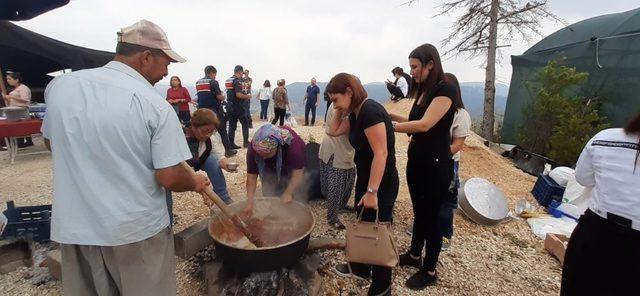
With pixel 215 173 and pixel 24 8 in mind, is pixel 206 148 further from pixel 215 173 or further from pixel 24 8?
pixel 24 8

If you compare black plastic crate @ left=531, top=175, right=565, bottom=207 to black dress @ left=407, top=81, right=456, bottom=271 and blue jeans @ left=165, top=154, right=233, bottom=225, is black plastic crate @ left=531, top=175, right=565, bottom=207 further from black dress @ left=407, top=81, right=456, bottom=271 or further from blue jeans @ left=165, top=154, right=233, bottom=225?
blue jeans @ left=165, top=154, right=233, bottom=225

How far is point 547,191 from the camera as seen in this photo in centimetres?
466

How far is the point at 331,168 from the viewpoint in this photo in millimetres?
3650

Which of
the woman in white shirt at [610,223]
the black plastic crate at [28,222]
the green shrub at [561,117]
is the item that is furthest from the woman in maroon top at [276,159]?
the green shrub at [561,117]

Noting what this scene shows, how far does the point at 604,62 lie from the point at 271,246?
338 inches

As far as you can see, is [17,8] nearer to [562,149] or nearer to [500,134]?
[562,149]

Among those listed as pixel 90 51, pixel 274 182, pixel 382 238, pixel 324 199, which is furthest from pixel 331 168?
pixel 90 51

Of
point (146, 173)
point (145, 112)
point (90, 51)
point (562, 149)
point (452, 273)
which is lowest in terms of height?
point (452, 273)

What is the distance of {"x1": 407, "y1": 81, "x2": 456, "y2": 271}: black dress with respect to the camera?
7.85 ft

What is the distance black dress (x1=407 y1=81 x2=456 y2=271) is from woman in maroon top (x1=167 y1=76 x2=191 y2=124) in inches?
253

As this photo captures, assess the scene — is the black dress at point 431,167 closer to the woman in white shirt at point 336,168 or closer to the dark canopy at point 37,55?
the woman in white shirt at point 336,168

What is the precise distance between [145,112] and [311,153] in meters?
3.25

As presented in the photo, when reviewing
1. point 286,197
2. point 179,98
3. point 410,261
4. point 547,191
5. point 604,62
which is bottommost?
point 410,261

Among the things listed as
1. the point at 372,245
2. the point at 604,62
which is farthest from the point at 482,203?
the point at 604,62
